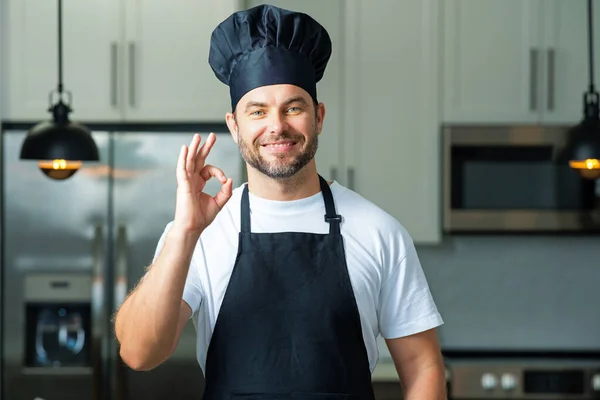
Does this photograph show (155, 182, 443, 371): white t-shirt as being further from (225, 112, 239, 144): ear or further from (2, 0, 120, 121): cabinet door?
(2, 0, 120, 121): cabinet door

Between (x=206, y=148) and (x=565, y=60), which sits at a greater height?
(x=565, y=60)

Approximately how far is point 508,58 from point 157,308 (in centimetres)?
264

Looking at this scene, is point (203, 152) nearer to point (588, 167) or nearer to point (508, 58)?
→ point (588, 167)

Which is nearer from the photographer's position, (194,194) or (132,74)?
(194,194)

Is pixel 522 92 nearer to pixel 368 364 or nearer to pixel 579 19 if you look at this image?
pixel 579 19

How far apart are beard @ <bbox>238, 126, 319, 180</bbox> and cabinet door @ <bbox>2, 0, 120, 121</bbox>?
210 centimetres

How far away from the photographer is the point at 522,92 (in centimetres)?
399

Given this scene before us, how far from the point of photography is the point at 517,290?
170 inches

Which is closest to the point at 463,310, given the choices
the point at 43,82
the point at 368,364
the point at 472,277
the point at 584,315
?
the point at 472,277

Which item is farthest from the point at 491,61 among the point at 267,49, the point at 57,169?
the point at 267,49

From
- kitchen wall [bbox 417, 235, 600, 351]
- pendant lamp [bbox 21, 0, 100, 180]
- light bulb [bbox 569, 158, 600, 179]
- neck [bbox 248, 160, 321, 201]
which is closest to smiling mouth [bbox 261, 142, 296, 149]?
neck [bbox 248, 160, 321, 201]

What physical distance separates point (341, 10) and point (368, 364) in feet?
7.80

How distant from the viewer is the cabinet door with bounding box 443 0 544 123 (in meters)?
3.99

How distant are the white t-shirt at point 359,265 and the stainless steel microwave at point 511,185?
6.72ft
